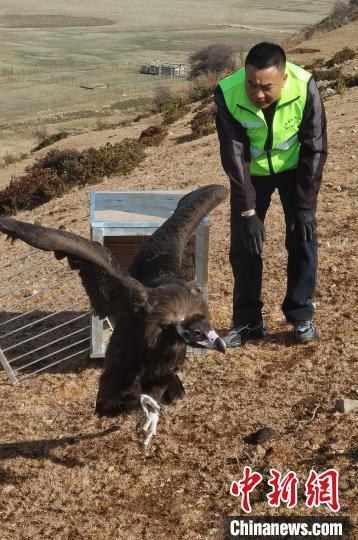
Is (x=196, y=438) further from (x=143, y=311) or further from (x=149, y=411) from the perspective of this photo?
(x=143, y=311)

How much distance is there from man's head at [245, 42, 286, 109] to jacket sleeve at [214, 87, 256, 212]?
34 cm

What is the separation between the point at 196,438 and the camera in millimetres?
6125

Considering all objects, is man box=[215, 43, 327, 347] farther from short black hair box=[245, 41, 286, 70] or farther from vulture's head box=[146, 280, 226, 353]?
vulture's head box=[146, 280, 226, 353]

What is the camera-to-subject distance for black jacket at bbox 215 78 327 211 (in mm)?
6547

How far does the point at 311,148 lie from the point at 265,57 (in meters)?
0.94

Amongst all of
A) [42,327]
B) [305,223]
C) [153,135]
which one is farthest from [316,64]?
[305,223]

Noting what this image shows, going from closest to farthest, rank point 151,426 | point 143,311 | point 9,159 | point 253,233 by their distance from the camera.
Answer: point 143,311 < point 151,426 < point 253,233 < point 9,159

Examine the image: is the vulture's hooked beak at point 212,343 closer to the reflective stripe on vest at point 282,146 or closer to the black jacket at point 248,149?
the black jacket at point 248,149

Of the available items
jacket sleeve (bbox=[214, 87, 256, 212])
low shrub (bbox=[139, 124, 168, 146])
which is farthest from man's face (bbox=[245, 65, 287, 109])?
low shrub (bbox=[139, 124, 168, 146])

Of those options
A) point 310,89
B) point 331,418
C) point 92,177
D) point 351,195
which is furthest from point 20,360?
point 92,177

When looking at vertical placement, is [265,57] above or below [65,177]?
above

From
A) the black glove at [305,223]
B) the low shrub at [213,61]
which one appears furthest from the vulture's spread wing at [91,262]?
the low shrub at [213,61]

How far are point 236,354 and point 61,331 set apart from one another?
84.6 inches

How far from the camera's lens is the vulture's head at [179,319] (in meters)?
5.12
